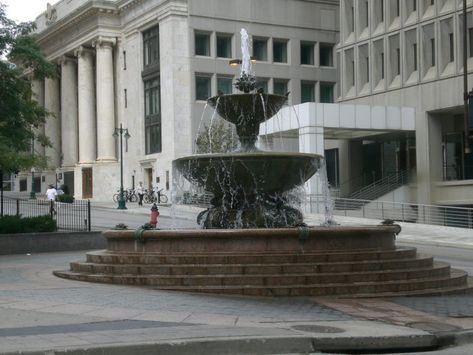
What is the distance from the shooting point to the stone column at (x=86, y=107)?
232 ft

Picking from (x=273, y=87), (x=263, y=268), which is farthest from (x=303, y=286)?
(x=273, y=87)

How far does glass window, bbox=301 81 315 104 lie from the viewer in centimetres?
6475

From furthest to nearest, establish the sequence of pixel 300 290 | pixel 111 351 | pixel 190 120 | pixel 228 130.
Answer: pixel 190 120 < pixel 228 130 < pixel 300 290 < pixel 111 351

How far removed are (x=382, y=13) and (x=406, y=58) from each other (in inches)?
162

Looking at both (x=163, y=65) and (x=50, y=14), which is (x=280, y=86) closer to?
(x=163, y=65)

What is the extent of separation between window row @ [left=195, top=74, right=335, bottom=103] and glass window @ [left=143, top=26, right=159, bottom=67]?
14.7 feet

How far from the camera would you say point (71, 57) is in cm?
7456

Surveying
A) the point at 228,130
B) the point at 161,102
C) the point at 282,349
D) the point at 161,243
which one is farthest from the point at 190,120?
the point at 282,349

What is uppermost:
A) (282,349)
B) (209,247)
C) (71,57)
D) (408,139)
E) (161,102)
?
(71,57)

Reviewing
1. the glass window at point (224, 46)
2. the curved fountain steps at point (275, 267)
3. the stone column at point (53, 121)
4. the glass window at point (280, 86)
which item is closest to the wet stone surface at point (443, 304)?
the curved fountain steps at point (275, 267)

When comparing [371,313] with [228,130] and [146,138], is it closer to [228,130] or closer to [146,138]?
[228,130]

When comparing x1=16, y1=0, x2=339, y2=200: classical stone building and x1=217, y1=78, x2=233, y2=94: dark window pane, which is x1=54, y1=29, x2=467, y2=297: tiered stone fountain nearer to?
x1=16, y1=0, x2=339, y2=200: classical stone building

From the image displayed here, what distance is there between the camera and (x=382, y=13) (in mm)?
50594

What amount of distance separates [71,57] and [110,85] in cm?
933
